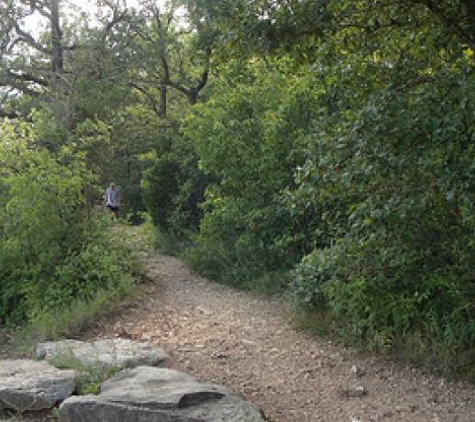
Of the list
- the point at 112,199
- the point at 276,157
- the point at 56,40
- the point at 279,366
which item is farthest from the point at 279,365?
the point at 56,40

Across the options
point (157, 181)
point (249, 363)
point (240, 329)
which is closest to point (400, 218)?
point (249, 363)

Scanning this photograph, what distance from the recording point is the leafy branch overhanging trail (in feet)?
17.9

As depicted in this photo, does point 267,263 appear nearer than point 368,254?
No

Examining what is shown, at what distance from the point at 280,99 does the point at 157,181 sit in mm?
5691

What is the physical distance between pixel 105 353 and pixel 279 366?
187cm

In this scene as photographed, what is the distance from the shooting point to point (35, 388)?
5.97 m

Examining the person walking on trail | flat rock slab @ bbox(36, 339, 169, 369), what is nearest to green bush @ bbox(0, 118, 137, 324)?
flat rock slab @ bbox(36, 339, 169, 369)

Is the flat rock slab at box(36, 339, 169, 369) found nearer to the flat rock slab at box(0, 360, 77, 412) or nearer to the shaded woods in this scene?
the flat rock slab at box(0, 360, 77, 412)

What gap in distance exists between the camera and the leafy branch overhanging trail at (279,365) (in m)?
5.45

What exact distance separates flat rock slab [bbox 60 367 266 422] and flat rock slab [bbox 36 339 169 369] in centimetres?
81

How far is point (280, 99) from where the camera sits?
1005cm

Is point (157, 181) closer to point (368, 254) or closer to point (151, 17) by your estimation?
point (151, 17)

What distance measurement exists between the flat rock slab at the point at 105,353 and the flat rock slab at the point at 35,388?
36 cm

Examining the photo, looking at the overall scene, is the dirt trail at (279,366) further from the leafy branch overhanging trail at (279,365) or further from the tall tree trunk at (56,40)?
the tall tree trunk at (56,40)
